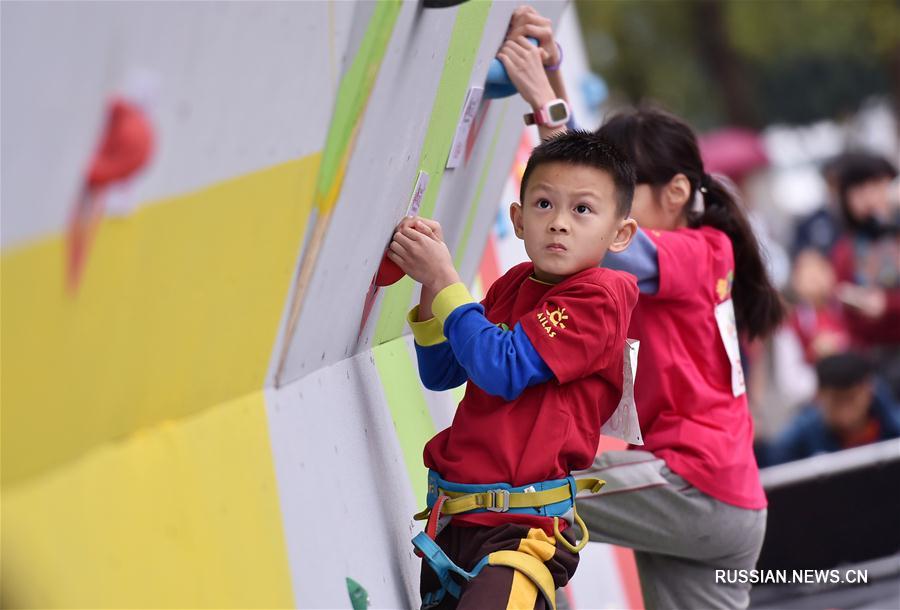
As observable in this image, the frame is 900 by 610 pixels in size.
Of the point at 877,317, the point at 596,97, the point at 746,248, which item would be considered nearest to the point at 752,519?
the point at 746,248

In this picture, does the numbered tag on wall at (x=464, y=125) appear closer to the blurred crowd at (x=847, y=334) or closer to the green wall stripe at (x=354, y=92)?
the green wall stripe at (x=354, y=92)

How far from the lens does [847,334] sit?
827 cm

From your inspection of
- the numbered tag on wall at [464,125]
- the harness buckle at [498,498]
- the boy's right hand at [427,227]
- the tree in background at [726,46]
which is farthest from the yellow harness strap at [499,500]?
the tree in background at [726,46]

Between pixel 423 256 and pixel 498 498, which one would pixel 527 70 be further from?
pixel 498 498

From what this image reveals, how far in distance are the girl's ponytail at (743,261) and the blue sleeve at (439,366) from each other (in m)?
1.06

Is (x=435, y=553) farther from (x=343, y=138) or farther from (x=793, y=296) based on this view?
(x=793, y=296)

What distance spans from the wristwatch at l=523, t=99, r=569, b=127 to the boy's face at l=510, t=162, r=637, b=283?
49 cm

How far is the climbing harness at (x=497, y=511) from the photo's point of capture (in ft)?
7.76

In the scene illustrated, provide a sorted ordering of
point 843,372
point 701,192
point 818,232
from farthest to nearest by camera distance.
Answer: point 818,232 → point 843,372 → point 701,192

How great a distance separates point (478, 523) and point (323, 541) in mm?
300

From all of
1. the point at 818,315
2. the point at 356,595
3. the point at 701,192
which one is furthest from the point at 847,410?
the point at 356,595

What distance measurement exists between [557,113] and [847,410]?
12.8 feet

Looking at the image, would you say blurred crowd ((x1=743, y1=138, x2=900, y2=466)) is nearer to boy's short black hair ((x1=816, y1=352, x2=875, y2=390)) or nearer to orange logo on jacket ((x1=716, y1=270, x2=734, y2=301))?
boy's short black hair ((x1=816, y1=352, x2=875, y2=390))

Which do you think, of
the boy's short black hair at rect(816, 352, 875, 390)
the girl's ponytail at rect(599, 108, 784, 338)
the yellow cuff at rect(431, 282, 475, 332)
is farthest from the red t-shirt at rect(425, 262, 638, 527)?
the boy's short black hair at rect(816, 352, 875, 390)
